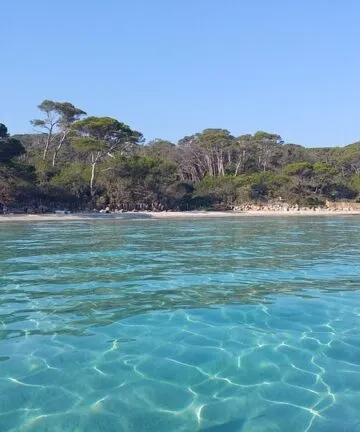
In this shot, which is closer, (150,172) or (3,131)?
(3,131)

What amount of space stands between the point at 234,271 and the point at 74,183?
2973 cm

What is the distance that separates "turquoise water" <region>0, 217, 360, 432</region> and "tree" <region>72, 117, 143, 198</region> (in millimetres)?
31133

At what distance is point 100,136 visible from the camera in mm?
42094

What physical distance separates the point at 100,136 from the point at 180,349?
3892 centimetres

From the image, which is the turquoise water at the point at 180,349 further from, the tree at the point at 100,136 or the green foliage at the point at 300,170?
the green foliage at the point at 300,170

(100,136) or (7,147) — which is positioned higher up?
(100,136)

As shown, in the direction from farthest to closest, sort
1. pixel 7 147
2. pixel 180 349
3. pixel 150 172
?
pixel 150 172 → pixel 7 147 → pixel 180 349

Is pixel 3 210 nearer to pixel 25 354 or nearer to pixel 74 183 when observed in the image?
pixel 74 183

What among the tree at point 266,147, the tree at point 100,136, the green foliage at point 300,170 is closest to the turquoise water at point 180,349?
the tree at point 100,136

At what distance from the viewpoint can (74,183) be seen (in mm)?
37219

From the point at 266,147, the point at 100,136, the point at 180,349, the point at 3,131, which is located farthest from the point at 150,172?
the point at 180,349

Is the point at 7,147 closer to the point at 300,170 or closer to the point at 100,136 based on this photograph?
the point at 100,136

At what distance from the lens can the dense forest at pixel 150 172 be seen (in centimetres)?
3562

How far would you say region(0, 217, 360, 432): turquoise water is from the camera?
3.27 m
